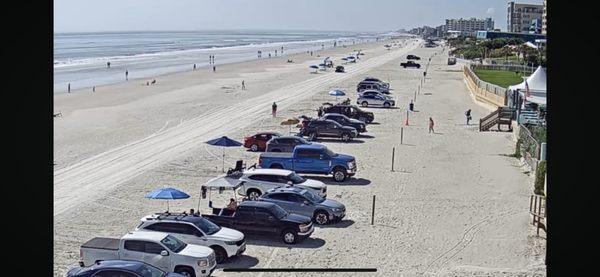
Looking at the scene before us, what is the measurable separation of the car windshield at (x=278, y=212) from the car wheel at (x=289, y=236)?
1.17 feet

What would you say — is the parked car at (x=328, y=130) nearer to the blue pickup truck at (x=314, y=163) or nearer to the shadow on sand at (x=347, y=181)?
the shadow on sand at (x=347, y=181)

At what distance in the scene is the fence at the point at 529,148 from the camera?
19381 mm

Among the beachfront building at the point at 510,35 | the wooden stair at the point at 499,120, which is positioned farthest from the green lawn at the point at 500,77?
the beachfront building at the point at 510,35

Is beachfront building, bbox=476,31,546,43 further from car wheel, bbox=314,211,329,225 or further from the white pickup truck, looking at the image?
the white pickup truck

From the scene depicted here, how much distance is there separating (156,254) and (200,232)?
1.21 metres

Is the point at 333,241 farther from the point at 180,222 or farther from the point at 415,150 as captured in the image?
the point at 415,150

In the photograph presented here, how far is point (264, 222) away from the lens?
42.4ft

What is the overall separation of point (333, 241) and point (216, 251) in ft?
7.97

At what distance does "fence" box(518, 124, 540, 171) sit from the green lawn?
20.6 m

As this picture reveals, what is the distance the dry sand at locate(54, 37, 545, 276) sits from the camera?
39.7ft

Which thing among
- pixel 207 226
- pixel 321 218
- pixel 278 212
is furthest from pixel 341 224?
pixel 207 226

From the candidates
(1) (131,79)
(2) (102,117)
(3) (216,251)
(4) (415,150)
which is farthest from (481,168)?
(1) (131,79)

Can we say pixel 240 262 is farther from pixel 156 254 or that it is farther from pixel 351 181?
pixel 351 181
